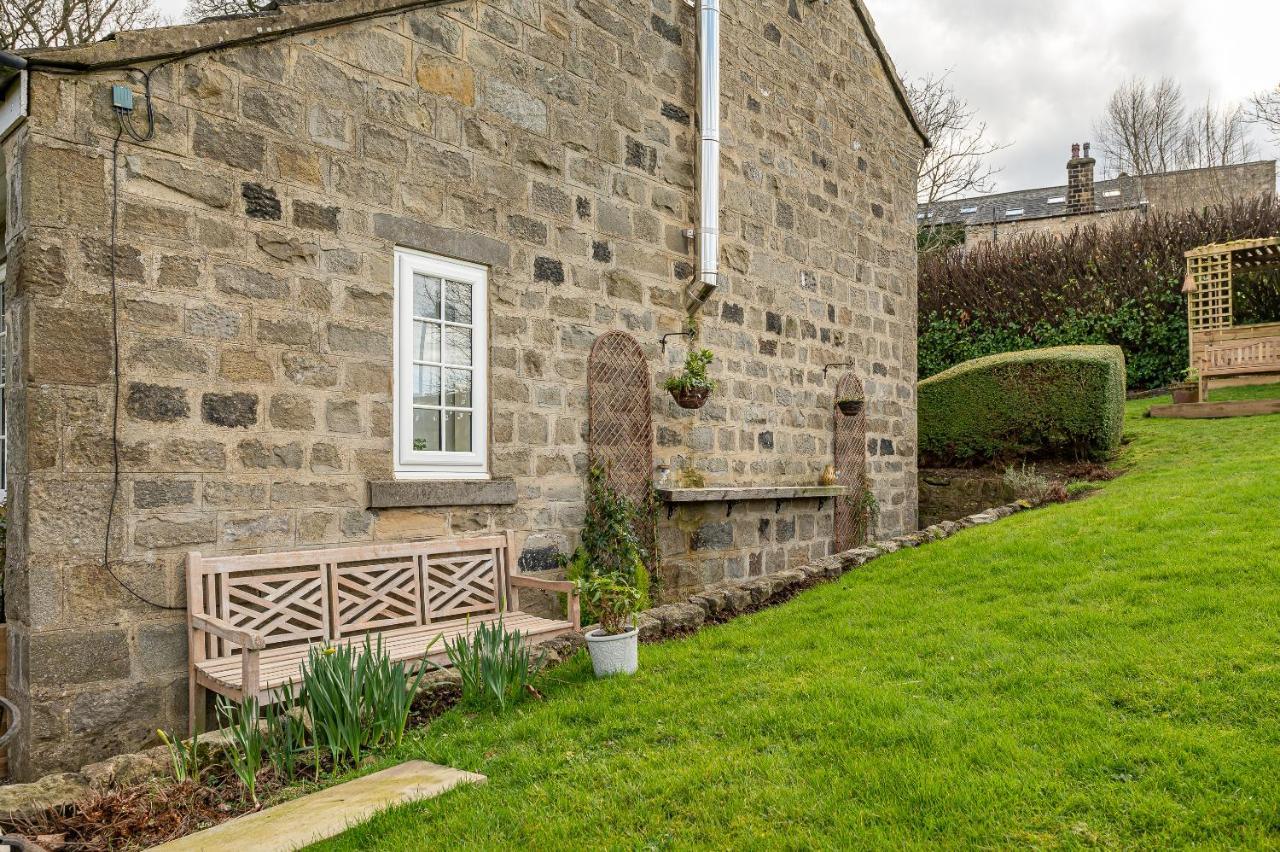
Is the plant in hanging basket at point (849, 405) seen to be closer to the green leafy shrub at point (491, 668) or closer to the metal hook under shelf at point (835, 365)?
the metal hook under shelf at point (835, 365)

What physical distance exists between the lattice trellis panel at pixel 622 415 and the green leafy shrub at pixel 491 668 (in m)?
2.14

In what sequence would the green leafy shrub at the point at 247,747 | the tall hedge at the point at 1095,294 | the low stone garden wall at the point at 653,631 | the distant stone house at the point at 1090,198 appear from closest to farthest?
the low stone garden wall at the point at 653,631, the green leafy shrub at the point at 247,747, the tall hedge at the point at 1095,294, the distant stone house at the point at 1090,198

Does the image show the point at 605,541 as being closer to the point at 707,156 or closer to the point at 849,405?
the point at 707,156

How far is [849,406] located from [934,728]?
585 cm

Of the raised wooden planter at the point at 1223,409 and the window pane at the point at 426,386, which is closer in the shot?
the window pane at the point at 426,386

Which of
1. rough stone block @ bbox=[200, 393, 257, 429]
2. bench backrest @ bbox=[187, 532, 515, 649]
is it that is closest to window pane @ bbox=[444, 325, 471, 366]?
bench backrest @ bbox=[187, 532, 515, 649]

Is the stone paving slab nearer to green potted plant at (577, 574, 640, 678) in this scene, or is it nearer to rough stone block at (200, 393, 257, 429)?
green potted plant at (577, 574, 640, 678)

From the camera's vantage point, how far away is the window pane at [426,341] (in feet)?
17.7

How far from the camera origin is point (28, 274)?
3.91 meters

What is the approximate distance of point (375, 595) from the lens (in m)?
5.02

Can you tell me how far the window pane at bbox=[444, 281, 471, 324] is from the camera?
559cm

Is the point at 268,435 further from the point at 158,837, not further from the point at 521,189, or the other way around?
the point at 521,189

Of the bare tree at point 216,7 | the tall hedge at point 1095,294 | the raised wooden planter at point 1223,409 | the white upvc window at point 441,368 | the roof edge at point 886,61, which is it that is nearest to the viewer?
the white upvc window at point 441,368

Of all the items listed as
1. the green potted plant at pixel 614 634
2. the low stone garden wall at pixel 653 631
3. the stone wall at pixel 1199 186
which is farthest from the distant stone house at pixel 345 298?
the stone wall at pixel 1199 186
